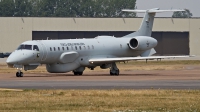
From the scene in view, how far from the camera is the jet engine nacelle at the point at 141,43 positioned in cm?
5097

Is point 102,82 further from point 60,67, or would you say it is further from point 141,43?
point 141,43

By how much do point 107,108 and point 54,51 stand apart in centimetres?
2470

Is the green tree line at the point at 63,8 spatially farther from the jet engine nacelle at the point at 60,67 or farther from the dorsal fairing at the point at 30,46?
the dorsal fairing at the point at 30,46

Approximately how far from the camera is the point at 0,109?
21.0 m

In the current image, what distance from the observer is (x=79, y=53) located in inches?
1880

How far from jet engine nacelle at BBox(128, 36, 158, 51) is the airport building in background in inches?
1604

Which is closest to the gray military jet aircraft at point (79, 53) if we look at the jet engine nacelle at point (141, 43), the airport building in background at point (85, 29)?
the jet engine nacelle at point (141, 43)

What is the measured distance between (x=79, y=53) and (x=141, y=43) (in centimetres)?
569

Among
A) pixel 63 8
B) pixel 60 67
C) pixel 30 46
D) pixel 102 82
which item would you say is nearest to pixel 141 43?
pixel 60 67

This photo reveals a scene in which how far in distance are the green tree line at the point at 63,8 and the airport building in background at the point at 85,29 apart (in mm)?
55975

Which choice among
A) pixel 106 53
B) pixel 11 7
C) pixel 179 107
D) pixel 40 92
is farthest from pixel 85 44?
pixel 11 7

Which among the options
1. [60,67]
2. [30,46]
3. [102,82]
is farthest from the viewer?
[60,67]

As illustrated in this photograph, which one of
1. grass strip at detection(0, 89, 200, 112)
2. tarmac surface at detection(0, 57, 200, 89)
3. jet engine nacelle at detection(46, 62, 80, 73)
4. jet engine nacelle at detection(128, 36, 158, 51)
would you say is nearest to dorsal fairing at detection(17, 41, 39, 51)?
jet engine nacelle at detection(46, 62, 80, 73)

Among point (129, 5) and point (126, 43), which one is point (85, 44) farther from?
point (129, 5)
